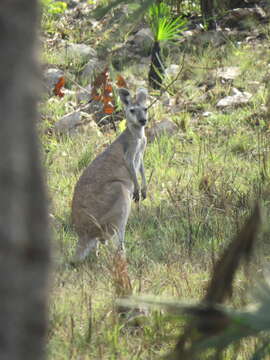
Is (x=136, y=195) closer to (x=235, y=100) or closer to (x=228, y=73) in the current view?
(x=235, y=100)

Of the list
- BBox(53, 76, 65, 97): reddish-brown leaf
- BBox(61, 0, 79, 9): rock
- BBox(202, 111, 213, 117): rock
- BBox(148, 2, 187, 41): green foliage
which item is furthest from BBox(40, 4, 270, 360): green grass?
BBox(61, 0, 79, 9): rock

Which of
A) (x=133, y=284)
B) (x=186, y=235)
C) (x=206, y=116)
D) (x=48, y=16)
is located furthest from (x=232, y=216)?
(x=48, y=16)

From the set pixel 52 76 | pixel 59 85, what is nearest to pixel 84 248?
pixel 59 85

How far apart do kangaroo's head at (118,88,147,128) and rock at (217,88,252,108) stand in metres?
2.49

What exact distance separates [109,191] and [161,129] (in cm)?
268

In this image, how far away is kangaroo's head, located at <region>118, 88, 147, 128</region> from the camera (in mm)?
6828

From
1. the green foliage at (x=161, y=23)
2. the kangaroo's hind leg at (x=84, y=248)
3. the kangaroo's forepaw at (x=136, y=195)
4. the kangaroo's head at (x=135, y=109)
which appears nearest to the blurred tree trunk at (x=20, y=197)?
the kangaroo's hind leg at (x=84, y=248)

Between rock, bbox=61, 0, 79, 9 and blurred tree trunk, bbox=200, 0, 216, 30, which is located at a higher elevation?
blurred tree trunk, bbox=200, 0, 216, 30

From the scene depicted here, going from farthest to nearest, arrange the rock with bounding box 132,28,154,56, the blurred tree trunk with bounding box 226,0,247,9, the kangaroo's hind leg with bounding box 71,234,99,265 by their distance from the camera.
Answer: the blurred tree trunk with bounding box 226,0,247,9, the rock with bounding box 132,28,154,56, the kangaroo's hind leg with bounding box 71,234,99,265

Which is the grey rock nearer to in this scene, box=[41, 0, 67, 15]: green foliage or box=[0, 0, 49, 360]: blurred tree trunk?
box=[0, 0, 49, 360]: blurred tree trunk

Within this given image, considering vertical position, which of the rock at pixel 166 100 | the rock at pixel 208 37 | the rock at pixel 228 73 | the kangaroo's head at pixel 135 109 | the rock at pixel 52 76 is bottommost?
the rock at pixel 166 100

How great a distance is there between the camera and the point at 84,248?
5.48 meters

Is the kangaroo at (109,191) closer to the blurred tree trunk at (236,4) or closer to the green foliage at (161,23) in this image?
the green foliage at (161,23)

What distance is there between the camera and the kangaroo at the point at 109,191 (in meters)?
5.74
